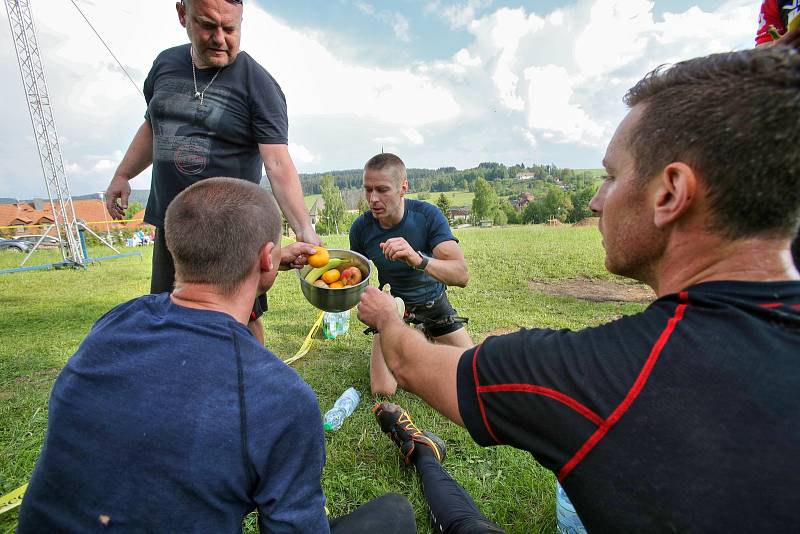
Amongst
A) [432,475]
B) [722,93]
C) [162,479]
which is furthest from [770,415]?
[432,475]

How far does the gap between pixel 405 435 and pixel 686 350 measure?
2.39 metres

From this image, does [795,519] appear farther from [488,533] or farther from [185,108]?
[185,108]

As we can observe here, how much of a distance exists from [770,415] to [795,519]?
184 mm

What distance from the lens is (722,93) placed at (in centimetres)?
107

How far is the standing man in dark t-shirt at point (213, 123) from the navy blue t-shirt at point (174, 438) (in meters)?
1.71

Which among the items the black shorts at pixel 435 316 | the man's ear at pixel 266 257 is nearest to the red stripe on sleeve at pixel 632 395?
the man's ear at pixel 266 257

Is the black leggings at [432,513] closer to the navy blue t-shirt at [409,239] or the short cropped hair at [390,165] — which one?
the navy blue t-shirt at [409,239]

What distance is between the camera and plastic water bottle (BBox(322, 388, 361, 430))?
341 centimetres

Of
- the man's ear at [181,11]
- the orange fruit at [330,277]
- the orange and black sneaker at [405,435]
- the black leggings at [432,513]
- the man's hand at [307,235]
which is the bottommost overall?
→ the orange and black sneaker at [405,435]

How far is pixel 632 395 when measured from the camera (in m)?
0.93

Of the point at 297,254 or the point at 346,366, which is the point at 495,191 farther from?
the point at 297,254

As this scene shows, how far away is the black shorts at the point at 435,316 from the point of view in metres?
4.57

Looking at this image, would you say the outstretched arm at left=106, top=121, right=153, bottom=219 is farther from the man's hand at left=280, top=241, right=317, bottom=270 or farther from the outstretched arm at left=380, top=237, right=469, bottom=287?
the outstretched arm at left=380, top=237, right=469, bottom=287

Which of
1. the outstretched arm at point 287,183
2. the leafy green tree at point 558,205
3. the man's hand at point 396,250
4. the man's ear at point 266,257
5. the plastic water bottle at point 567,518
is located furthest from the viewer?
the leafy green tree at point 558,205
